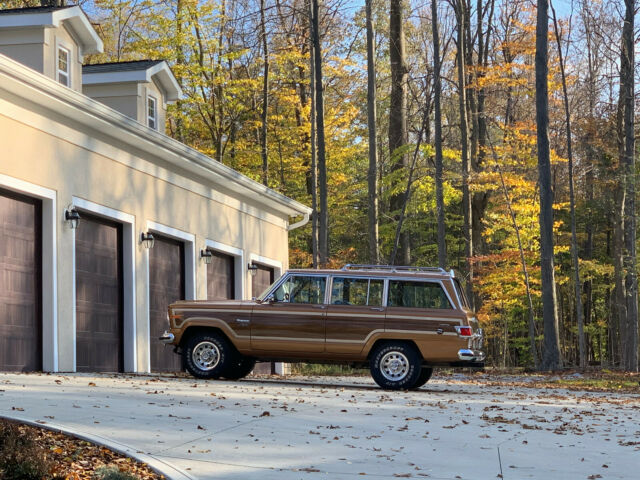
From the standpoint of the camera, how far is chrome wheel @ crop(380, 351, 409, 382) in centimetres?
1588

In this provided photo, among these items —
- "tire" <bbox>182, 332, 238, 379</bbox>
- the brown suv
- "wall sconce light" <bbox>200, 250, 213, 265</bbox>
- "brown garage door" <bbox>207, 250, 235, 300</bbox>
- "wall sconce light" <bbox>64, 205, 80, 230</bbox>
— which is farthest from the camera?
"brown garage door" <bbox>207, 250, 235, 300</bbox>

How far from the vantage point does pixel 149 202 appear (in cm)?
2138

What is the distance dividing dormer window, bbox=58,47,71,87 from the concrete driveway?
8058 mm

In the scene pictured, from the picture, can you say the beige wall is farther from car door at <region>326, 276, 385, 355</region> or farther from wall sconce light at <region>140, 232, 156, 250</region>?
car door at <region>326, 276, 385, 355</region>

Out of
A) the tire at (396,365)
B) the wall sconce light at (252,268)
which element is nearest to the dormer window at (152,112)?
the wall sconce light at (252,268)

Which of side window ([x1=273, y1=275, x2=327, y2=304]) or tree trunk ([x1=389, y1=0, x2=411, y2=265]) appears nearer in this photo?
side window ([x1=273, y1=275, x2=327, y2=304])

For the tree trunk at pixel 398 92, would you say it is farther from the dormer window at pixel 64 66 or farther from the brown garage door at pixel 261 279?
the dormer window at pixel 64 66

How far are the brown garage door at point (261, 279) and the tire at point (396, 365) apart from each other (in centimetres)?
1204

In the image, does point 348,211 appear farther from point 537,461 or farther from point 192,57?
point 537,461

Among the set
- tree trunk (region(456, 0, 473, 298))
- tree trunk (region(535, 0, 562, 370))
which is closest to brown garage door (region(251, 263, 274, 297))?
tree trunk (region(535, 0, 562, 370))

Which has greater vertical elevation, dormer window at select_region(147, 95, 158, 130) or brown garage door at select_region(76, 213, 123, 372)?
dormer window at select_region(147, 95, 158, 130)

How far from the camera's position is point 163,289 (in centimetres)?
2239

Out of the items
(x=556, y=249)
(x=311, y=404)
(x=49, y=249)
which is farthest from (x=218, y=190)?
(x=556, y=249)

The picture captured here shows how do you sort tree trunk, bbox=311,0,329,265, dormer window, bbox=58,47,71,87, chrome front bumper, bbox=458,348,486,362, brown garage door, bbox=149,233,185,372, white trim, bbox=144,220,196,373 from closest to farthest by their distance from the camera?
chrome front bumper, bbox=458,348,486,362 → dormer window, bbox=58,47,71,87 → white trim, bbox=144,220,196,373 → brown garage door, bbox=149,233,185,372 → tree trunk, bbox=311,0,329,265
